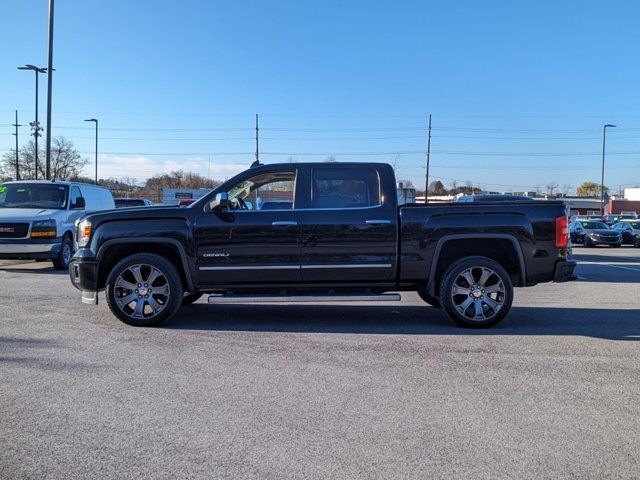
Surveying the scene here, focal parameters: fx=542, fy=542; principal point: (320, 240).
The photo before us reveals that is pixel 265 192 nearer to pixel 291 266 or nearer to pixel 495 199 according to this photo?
pixel 291 266

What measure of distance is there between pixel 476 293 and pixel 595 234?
23.8 meters

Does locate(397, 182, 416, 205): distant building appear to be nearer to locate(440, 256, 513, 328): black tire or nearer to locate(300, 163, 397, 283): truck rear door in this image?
locate(300, 163, 397, 283): truck rear door

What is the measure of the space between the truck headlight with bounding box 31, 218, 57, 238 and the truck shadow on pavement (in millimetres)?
5807

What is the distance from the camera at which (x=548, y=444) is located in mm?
3504

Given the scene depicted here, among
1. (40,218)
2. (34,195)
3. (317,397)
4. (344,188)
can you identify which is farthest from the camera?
(34,195)

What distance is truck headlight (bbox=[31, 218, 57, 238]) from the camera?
12.1 meters

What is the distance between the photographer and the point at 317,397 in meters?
4.33

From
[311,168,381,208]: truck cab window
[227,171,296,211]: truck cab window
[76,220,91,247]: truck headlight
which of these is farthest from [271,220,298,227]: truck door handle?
[76,220,91,247]: truck headlight

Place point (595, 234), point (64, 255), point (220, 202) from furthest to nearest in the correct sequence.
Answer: point (595, 234)
point (64, 255)
point (220, 202)

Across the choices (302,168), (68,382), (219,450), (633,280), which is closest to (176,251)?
(302,168)

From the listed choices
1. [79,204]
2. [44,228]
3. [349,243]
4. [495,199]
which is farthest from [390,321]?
[79,204]

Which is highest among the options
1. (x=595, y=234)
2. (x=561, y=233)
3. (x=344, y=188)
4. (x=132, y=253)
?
(x=344, y=188)

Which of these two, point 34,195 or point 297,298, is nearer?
point 297,298

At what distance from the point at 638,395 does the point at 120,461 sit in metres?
3.96
